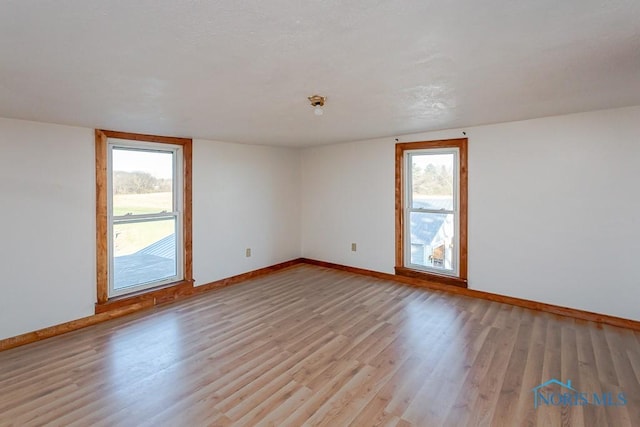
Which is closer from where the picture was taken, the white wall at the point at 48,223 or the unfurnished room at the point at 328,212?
the unfurnished room at the point at 328,212

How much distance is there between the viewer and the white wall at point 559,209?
3.26 metres

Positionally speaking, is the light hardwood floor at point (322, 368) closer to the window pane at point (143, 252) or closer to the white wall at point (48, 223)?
the white wall at point (48, 223)

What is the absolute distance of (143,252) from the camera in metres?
4.16

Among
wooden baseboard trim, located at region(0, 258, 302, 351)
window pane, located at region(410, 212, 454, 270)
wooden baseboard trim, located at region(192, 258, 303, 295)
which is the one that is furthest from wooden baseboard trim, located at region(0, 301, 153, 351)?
window pane, located at region(410, 212, 454, 270)

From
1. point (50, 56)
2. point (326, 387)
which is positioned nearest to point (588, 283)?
point (326, 387)

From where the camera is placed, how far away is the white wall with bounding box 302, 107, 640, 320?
3.26 m

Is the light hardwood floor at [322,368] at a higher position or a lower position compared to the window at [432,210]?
lower

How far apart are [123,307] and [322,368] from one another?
8.44ft

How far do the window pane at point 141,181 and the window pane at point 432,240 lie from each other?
11.4 feet

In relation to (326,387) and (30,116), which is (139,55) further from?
(326,387)

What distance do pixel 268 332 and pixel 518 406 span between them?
2128 mm

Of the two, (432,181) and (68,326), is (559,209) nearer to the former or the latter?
(432,181)

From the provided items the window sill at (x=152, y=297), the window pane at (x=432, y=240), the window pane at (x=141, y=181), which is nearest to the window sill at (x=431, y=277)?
the window pane at (x=432, y=240)

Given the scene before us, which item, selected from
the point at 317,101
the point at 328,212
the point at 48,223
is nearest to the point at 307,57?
the point at 317,101
